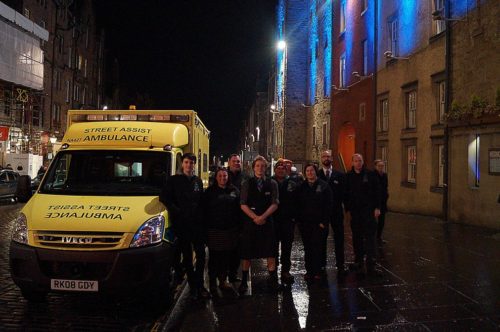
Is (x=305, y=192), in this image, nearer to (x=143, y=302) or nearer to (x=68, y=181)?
(x=143, y=302)

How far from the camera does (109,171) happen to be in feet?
23.6

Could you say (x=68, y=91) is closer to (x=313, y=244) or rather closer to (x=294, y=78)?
(x=294, y=78)

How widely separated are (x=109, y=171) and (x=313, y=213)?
312 centimetres

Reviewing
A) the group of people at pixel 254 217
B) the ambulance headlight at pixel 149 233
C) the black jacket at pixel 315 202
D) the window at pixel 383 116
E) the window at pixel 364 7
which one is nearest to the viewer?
the ambulance headlight at pixel 149 233

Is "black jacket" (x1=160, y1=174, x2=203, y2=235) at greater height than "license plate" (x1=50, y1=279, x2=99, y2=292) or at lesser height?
greater

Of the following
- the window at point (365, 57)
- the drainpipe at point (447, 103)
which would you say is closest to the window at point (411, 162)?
the drainpipe at point (447, 103)

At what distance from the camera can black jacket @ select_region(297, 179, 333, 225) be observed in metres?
7.03

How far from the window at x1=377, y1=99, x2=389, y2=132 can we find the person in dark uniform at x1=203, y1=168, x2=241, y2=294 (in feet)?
48.9

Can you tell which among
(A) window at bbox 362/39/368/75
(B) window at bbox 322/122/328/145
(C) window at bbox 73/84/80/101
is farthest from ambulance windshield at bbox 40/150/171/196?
(C) window at bbox 73/84/80/101

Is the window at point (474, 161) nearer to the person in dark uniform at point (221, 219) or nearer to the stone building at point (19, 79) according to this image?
the person in dark uniform at point (221, 219)

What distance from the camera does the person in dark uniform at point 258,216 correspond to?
257 inches

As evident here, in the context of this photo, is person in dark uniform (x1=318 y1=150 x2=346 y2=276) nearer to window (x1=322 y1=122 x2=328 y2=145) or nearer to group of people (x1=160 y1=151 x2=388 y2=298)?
group of people (x1=160 y1=151 x2=388 y2=298)

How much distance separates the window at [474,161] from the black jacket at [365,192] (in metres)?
7.40

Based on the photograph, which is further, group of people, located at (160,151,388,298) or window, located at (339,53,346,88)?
window, located at (339,53,346,88)
